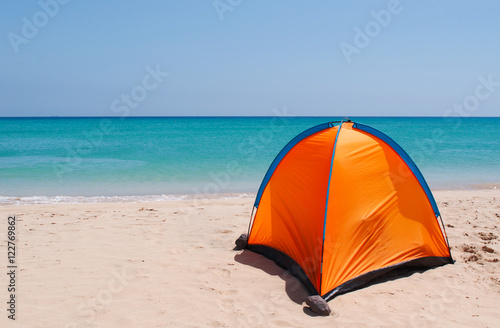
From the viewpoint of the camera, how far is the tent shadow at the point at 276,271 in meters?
4.91

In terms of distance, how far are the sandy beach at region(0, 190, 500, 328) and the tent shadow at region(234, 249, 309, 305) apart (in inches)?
0.6

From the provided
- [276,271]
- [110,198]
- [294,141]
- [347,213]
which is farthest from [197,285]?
[110,198]

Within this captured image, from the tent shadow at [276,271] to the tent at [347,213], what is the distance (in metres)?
0.10

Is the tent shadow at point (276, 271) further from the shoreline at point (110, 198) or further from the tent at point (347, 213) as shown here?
the shoreline at point (110, 198)

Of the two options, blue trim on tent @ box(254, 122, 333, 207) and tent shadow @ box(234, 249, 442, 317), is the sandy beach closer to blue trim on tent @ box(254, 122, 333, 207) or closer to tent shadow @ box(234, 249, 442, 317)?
tent shadow @ box(234, 249, 442, 317)

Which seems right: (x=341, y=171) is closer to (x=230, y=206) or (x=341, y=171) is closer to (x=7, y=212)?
(x=230, y=206)

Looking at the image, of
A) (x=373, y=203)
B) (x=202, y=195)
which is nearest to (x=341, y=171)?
(x=373, y=203)

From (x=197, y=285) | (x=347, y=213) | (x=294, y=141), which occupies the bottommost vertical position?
(x=197, y=285)

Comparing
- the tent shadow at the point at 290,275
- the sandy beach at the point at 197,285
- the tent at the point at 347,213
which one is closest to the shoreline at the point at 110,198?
the sandy beach at the point at 197,285

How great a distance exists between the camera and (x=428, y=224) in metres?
5.73

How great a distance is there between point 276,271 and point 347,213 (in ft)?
4.57

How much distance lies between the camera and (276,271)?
18.6 ft

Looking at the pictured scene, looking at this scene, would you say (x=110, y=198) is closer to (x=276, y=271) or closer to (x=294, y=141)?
(x=294, y=141)

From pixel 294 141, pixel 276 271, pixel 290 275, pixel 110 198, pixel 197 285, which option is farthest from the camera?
pixel 110 198
